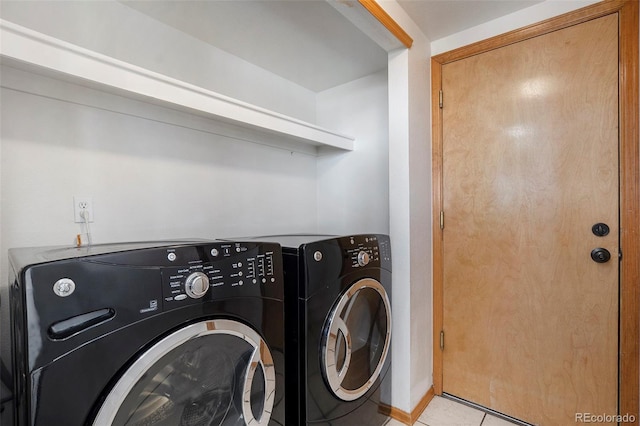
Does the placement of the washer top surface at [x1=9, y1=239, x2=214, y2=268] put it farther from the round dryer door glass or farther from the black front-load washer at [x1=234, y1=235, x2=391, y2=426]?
the round dryer door glass

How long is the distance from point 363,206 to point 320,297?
1165mm

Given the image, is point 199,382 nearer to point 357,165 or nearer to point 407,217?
point 407,217

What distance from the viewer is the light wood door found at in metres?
1.45

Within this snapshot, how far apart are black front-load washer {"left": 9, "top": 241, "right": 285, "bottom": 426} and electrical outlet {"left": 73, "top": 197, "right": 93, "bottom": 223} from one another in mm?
560

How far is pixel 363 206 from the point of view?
88.3 inches

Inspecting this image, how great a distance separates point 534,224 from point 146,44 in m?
2.23

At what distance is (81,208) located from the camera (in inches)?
51.2

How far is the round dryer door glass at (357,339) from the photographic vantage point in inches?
48.3

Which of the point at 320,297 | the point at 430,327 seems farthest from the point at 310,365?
the point at 430,327

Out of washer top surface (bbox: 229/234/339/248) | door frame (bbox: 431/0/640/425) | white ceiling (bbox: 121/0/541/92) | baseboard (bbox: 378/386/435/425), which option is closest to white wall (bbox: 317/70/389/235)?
white ceiling (bbox: 121/0/541/92)

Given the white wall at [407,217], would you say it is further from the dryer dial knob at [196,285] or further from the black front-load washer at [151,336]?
the dryer dial knob at [196,285]

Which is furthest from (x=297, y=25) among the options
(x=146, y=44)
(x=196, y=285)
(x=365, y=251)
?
(x=196, y=285)

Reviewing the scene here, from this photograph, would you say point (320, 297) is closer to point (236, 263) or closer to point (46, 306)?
point (236, 263)

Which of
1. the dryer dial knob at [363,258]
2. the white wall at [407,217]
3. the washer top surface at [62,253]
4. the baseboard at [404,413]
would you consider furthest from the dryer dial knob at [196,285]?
the baseboard at [404,413]
